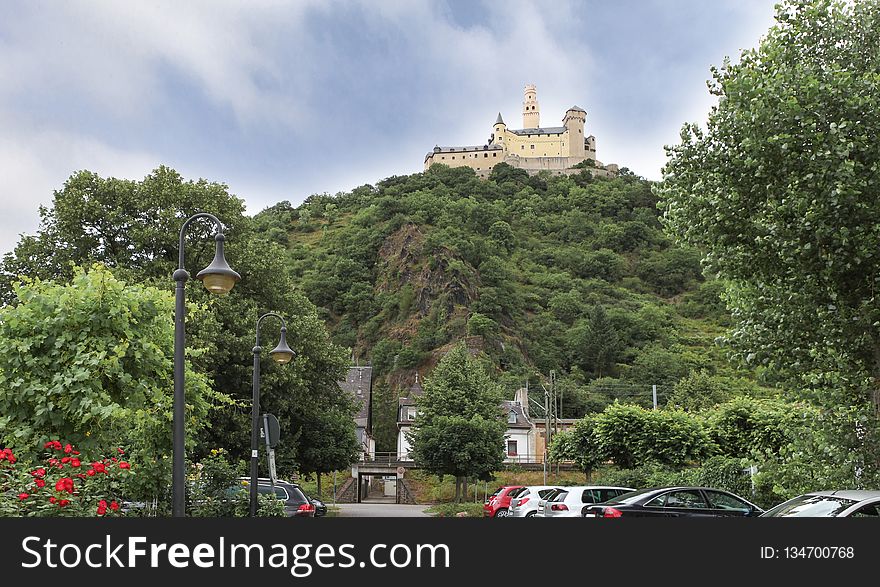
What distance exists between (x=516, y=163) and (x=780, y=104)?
161301mm

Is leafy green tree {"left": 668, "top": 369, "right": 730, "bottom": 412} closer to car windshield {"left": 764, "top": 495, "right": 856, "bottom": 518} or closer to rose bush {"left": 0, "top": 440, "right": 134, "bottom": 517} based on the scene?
car windshield {"left": 764, "top": 495, "right": 856, "bottom": 518}

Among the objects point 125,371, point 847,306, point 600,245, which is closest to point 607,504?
point 847,306

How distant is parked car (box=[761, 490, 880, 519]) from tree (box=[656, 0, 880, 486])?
3.81 m

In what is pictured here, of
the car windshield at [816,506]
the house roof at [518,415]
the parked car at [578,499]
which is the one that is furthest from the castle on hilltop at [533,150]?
the car windshield at [816,506]

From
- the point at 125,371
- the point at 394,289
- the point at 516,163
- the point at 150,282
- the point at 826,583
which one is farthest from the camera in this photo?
the point at 516,163

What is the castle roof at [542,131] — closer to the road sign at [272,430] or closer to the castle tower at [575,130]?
the castle tower at [575,130]

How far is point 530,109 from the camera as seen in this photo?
625ft

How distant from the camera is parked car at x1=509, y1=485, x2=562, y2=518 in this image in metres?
24.5

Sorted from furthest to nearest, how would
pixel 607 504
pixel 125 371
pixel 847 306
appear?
pixel 607 504, pixel 847 306, pixel 125 371

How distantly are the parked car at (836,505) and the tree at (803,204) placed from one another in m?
3.81

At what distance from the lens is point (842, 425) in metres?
16.5

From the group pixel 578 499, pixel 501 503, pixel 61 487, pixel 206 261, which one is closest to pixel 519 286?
pixel 206 261

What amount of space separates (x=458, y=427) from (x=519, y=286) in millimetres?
71064

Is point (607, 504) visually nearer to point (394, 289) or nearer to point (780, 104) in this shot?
point (780, 104)
